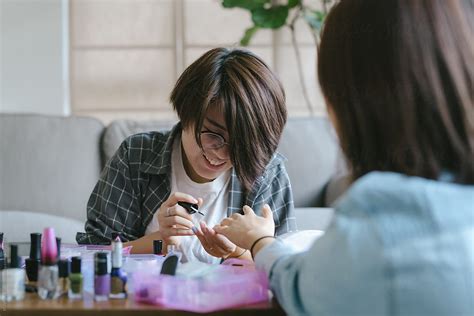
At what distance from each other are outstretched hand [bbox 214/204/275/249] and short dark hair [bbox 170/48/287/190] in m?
0.30

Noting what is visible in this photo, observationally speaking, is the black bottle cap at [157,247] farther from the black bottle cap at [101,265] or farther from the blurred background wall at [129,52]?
the blurred background wall at [129,52]

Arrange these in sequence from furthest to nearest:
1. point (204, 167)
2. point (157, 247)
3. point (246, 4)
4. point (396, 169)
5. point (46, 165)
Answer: point (246, 4) → point (46, 165) → point (204, 167) → point (157, 247) → point (396, 169)

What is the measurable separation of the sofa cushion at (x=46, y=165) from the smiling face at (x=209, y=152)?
934 millimetres

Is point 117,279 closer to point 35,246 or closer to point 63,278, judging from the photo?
point 63,278

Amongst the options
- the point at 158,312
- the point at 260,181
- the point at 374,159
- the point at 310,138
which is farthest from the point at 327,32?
the point at 310,138

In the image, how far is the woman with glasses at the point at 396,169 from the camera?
2.22ft

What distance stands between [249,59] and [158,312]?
695 mm

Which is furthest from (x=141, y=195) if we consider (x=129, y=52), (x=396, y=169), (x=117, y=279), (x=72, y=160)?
(x=129, y=52)

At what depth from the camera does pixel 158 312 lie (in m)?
0.78

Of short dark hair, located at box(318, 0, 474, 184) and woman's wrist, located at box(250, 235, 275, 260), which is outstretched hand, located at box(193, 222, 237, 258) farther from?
short dark hair, located at box(318, 0, 474, 184)

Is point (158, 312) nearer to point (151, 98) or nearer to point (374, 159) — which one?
point (374, 159)

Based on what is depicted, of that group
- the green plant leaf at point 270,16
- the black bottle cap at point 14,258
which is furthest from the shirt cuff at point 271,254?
the green plant leaf at point 270,16

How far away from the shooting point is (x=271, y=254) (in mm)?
862

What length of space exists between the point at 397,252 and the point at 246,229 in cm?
33
